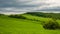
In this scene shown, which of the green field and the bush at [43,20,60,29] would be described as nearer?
the green field

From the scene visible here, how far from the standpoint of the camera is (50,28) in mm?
26359

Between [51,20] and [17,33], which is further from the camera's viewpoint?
[51,20]

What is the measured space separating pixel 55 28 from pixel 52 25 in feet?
2.13

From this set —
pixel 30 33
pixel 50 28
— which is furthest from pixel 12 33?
pixel 50 28

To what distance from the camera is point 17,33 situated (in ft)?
65.9

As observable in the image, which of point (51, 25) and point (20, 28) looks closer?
point (20, 28)

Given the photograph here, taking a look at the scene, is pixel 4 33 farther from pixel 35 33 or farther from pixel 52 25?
pixel 52 25

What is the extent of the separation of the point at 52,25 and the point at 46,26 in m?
0.88

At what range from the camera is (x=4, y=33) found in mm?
19953

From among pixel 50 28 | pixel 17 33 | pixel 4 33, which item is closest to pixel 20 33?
pixel 17 33

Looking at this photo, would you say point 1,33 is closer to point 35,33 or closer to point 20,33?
point 20,33

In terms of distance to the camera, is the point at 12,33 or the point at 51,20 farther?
the point at 51,20

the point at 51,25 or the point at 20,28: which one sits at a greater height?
the point at 20,28

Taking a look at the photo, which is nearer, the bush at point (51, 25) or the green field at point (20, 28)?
the green field at point (20, 28)
